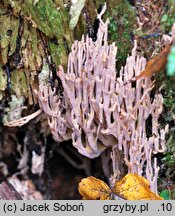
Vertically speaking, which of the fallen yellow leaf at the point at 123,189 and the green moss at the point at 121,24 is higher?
the green moss at the point at 121,24

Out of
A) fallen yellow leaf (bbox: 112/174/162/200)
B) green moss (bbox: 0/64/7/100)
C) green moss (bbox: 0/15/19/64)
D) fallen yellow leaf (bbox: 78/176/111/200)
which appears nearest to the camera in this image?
fallen yellow leaf (bbox: 112/174/162/200)

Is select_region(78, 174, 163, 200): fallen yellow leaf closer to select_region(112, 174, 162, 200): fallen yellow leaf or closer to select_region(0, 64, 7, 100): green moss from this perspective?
select_region(112, 174, 162, 200): fallen yellow leaf

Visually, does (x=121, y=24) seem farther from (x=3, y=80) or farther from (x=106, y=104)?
(x=3, y=80)

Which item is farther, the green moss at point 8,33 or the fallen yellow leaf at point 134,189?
the green moss at point 8,33

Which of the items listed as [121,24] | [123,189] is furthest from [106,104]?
[121,24]

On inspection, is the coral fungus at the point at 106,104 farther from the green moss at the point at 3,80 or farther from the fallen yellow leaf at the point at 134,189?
the green moss at the point at 3,80

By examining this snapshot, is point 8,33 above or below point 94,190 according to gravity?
above

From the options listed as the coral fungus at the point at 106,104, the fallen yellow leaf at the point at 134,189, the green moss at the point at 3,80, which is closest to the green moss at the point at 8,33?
the green moss at the point at 3,80

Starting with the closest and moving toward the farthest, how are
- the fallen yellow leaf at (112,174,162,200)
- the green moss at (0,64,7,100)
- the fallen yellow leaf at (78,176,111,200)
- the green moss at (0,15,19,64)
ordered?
the fallen yellow leaf at (112,174,162,200) < the fallen yellow leaf at (78,176,111,200) < the green moss at (0,15,19,64) < the green moss at (0,64,7,100)

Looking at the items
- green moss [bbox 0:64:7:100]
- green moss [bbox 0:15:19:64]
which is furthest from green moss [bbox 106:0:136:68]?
green moss [bbox 0:64:7:100]

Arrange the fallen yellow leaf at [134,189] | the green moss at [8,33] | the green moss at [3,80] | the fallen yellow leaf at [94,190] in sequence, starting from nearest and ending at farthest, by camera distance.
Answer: the fallen yellow leaf at [134,189] < the fallen yellow leaf at [94,190] < the green moss at [8,33] < the green moss at [3,80]

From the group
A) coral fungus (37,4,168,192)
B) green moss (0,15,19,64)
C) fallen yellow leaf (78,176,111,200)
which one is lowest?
fallen yellow leaf (78,176,111,200)

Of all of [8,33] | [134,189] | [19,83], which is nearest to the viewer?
[134,189]
